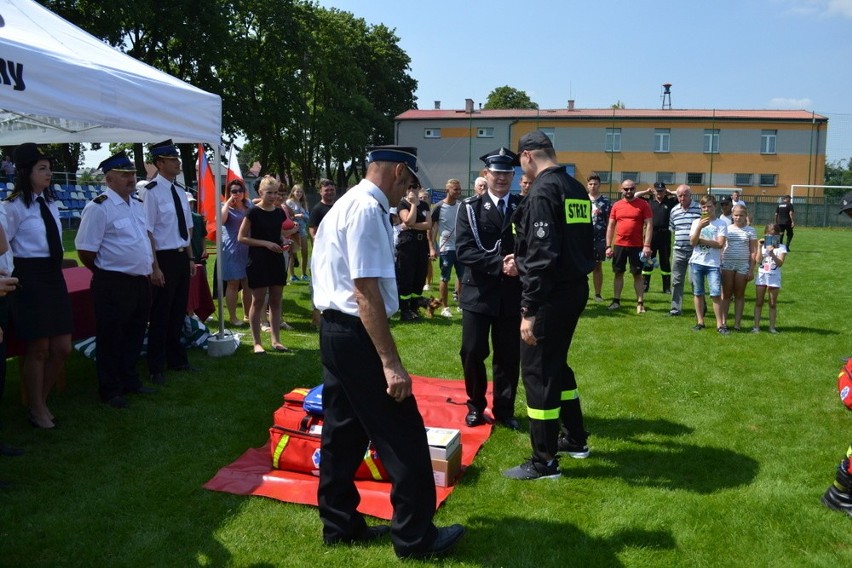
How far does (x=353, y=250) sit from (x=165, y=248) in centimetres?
390

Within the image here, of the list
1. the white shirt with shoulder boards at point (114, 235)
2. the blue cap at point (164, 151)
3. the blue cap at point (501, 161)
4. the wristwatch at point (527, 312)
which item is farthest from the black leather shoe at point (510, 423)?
the blue cap at point (164, 151)

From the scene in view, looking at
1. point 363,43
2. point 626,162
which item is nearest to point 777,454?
point 626,162

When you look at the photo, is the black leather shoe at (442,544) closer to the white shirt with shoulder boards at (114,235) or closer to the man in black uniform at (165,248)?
Result: the white shirt with shoulder boards at (114,235)

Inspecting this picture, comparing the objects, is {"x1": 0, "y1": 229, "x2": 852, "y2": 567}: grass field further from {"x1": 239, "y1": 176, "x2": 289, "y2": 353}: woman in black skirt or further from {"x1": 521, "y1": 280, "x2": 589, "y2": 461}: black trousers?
{"x1": 239, "y1": 176, "x2": 289, "y2": 353}: woman in black skirt

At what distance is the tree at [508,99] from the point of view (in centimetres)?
6919

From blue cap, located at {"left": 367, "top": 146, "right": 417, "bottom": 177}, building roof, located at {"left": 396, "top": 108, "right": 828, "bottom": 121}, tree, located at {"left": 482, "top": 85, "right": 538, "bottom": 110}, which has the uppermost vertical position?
tree, located at {"left": 482, "top": 85, "right": 538, "bottom": 110}

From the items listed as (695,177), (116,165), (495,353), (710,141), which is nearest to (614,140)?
(695,177)

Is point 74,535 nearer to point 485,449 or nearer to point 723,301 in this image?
point 485,449

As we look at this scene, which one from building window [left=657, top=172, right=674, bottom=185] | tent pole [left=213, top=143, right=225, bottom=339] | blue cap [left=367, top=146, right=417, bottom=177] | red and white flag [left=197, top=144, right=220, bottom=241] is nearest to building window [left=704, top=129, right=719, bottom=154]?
building window [left=657, top=172, right=674, bottom=185]

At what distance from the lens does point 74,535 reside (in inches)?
143

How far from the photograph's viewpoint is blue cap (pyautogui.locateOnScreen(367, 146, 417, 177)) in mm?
3229

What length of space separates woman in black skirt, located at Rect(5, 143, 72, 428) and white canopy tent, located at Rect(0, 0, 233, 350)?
0.50 meters

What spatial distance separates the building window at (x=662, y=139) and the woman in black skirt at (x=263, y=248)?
Result: 40627 millimetres

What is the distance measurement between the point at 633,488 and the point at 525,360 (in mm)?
1064
